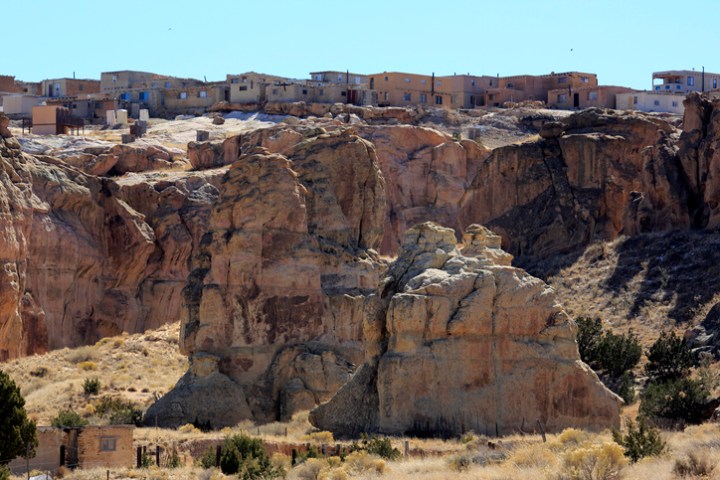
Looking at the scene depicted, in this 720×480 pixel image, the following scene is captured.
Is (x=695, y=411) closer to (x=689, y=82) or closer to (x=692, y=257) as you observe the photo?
(x=692, y=257)

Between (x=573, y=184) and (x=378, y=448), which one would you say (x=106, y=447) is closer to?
(x=378, y=448)

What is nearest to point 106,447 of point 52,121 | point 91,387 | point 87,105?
point 91,387

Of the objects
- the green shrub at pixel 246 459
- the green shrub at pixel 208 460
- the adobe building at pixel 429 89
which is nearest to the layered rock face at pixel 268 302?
the green shrub at pixel 208 460

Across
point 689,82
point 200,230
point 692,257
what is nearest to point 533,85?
point 689,82

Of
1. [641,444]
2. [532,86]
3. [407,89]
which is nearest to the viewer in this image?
[641,444]

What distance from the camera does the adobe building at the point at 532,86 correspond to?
121688mm

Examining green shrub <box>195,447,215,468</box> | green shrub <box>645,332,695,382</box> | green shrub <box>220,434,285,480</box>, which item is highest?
green shrub <box>645,332,695,382</box>

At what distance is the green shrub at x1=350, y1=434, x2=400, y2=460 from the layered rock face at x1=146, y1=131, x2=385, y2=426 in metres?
11.9

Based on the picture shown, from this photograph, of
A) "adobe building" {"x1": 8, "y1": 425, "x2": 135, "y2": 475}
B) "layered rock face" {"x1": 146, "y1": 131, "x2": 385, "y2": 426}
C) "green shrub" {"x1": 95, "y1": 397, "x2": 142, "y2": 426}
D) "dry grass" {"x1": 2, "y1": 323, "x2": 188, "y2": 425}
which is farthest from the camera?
"dry grass" {"x1": 2, "y1": 323, "x2": 188, "y2": 425}

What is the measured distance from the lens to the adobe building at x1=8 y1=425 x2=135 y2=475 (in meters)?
44.2

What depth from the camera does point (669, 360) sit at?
52219mm

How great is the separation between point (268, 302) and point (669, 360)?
12.0m

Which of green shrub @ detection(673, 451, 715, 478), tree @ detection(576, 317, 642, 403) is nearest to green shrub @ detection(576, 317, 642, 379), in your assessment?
tree @ detection(576, 317, 642, 403)

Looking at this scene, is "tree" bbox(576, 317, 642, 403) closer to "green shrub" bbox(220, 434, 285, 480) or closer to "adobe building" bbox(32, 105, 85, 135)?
"green shrub" bbox(220, 434, 285, 480)
